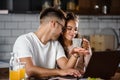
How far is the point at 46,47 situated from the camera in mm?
2705

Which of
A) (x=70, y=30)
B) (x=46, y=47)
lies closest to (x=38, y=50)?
(x=46, y=47)

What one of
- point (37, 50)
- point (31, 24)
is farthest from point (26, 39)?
point (31, 24)

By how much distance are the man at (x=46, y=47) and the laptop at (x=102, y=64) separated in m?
0.22

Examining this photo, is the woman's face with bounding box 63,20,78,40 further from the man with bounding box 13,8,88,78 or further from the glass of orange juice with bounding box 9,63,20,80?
the glass of orange juice with bounding box 9,63,20,80

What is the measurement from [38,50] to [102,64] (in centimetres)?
60

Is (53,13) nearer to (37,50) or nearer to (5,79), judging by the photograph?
(37,50)

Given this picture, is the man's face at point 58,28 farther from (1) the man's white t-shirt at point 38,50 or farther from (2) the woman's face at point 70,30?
(2) the woman's face at point 70,30

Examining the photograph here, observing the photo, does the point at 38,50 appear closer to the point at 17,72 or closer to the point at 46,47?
the point at 46,47

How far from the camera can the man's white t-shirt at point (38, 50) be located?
2.52 m

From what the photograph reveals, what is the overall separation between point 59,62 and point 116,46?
2.22m

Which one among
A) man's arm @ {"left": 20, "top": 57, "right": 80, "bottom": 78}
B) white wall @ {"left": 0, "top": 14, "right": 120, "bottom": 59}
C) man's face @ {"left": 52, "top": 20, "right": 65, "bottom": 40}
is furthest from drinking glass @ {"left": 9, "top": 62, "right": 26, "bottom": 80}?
white wall @ {"left": 0, "top": 14, "right": 120, "bottom": 59}

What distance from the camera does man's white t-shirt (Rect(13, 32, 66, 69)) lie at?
2520mm

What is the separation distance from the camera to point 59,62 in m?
2.79

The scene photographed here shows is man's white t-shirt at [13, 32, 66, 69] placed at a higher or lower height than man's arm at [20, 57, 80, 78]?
higher
